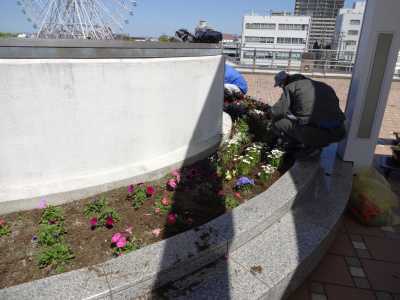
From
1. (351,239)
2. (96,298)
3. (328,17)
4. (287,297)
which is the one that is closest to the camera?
(96,298)

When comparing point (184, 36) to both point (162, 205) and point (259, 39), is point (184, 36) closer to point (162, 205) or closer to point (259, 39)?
point (162, 205)

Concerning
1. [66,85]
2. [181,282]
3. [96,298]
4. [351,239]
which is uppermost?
[66,85]

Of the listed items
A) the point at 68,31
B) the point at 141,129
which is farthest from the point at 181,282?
the point at 68,31

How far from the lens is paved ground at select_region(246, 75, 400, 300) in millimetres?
2471

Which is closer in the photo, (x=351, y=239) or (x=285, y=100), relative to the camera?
(x=351, y=239)

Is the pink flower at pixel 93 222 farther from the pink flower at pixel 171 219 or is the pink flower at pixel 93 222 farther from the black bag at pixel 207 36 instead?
the black bag at pixel 207 36

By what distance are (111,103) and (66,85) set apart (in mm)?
433

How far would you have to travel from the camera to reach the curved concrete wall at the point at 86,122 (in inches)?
99.8

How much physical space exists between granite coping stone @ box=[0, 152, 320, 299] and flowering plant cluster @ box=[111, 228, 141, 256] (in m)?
0.18

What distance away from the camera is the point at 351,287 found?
253 cm

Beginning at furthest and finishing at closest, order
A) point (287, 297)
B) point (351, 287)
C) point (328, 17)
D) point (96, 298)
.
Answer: point (328, 17) → point (351, 287) → point (287, 297) → point (96, 298)

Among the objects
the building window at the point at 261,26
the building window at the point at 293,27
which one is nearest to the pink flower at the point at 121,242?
the building window at the point at 261,26

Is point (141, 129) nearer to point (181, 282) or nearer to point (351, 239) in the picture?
point (181, 282)

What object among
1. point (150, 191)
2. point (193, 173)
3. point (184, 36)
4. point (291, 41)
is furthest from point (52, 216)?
point (291, 41)
